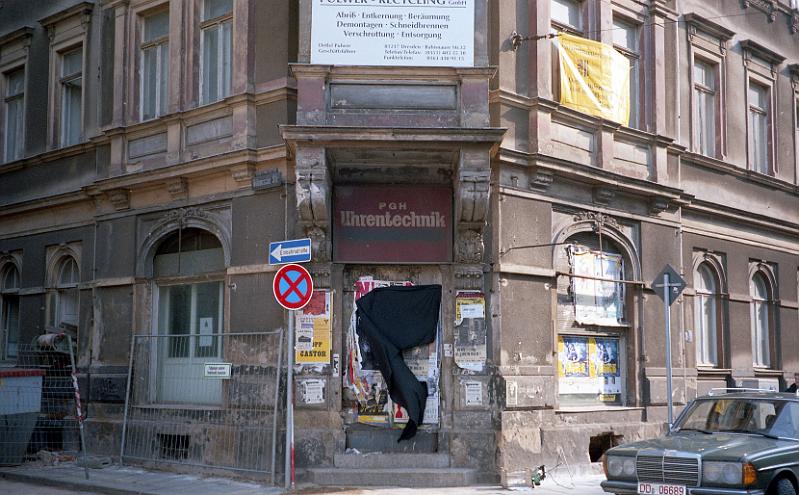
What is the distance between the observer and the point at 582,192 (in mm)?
14945

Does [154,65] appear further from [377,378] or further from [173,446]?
[377,378]

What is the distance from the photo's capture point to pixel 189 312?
15250 mm

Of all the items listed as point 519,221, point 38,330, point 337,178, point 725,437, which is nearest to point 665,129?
point 519,221

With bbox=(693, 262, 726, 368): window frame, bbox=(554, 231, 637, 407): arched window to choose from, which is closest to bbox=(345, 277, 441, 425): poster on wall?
bbox=(554, 231, 637, 407): arched window

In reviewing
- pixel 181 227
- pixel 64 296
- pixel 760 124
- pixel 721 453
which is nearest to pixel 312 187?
pixel 181 227

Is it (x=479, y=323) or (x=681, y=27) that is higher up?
(x=681, y=27)

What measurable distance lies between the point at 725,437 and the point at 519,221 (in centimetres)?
492

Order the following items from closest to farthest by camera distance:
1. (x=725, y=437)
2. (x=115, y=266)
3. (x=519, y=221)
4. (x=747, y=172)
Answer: (x=725, y=437)
(x=519, y=221)
(x=115, y=266)
(x=747, y=172)

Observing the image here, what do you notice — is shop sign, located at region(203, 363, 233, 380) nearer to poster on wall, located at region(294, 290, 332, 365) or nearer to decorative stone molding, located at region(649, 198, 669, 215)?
poster on wall, located at region(294, 290, 332, 365)

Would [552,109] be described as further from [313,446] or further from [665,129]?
[313,446]

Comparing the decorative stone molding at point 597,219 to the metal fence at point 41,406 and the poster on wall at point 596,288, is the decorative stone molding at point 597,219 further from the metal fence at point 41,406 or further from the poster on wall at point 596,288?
the metal fence at point 41,406

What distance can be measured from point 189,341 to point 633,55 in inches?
363

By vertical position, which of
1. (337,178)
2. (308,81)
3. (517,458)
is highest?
(308,81)

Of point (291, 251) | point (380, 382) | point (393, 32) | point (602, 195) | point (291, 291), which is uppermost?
point (393, 32)
